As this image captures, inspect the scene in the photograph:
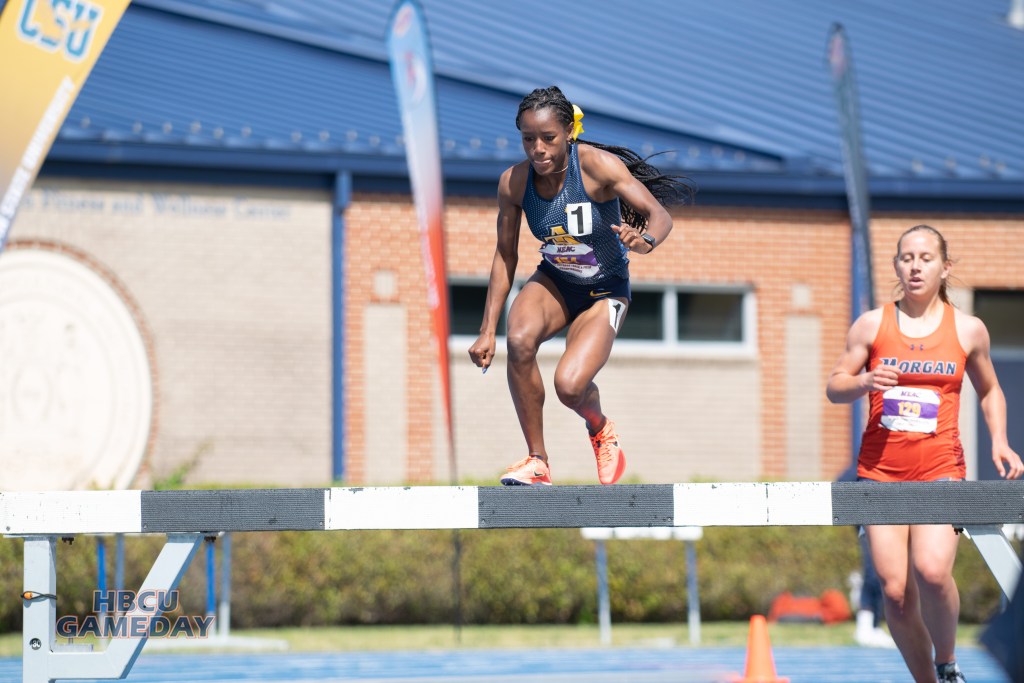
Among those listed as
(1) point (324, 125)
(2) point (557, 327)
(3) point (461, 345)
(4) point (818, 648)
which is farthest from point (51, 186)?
(2) point (557, 327)

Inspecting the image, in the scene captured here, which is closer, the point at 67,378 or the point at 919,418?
the point at 919,418

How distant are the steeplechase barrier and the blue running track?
2.91 metres

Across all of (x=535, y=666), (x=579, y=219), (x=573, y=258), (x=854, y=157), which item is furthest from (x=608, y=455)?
(x=854, y=157)

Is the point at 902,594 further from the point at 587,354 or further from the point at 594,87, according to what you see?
the point at 594,87

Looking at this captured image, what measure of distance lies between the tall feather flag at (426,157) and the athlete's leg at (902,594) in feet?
18.7

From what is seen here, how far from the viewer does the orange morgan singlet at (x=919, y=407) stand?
534cm

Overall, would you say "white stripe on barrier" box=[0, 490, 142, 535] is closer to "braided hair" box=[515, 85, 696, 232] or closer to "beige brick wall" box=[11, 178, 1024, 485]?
"braided hair" box=[515, 85, 696, 232]

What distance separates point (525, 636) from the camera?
12.5 metres

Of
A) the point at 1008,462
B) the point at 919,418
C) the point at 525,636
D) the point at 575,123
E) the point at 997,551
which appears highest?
the point at 575,123

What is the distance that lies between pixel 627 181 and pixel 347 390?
9.55 m

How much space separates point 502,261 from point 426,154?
553 centimetres

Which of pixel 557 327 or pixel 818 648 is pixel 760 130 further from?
pixel 557 327

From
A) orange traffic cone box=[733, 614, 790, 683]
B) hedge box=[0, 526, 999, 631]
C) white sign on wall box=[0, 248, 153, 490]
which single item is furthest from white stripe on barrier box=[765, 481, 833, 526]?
white sign on wall box=[0, 248, 153, 490]

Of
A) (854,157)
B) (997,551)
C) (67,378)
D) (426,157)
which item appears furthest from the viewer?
(67,378)
